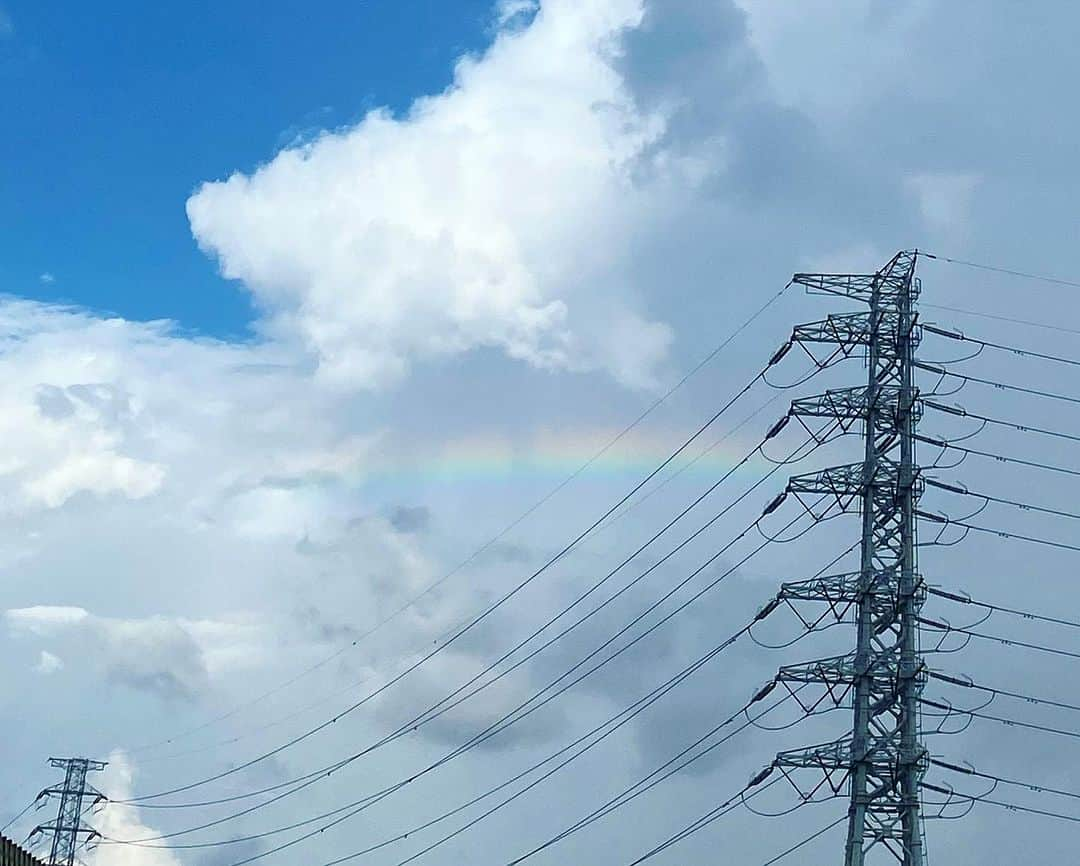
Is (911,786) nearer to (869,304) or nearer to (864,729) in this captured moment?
(864,729)

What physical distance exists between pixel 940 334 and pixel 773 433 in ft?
28.2

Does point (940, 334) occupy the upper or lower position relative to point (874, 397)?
upper

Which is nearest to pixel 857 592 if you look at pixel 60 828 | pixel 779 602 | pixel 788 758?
pixel 779 602

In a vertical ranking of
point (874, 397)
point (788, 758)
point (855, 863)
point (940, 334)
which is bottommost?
point (855, 863)

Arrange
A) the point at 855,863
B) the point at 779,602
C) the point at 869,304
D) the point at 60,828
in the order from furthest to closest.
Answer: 1. the point at 60,828
2. the point at 869,304
3. the point at 779,602
4. the point at 855,863

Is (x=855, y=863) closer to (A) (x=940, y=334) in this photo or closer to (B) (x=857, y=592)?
(B) (x=857, y=592)

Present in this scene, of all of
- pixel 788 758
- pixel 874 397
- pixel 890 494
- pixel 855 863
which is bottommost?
pixel 855 863

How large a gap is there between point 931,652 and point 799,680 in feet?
16.1

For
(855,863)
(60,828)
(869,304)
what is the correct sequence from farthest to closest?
(60,828)
(869,304)
(855,863)

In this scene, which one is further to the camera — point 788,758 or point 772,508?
point 772,508

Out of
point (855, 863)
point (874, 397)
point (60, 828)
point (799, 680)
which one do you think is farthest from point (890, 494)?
point (60, 828)

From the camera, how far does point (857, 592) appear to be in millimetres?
55875

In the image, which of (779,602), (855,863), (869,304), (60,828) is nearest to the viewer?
(855,863)

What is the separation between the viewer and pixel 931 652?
55.8 metres
